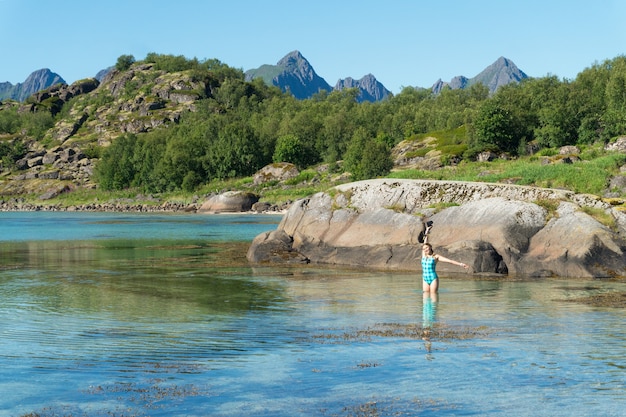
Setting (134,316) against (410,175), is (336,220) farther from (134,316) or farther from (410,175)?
(410,175)

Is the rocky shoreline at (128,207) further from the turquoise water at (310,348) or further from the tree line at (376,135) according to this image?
the turquoise water at (310,348)

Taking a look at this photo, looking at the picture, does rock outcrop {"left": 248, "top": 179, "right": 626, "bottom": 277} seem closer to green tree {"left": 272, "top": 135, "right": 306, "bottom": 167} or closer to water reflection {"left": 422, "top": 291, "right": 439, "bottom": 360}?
water reflection {"left": 422, "top": 291, "right": 439, "bottom": 360}

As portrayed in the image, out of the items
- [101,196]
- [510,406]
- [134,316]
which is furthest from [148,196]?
[510,406]

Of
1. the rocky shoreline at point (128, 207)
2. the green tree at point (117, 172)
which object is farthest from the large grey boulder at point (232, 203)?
the green tree at point (117, 172)

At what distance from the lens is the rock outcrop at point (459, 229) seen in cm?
2883

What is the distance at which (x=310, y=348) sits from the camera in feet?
49.8

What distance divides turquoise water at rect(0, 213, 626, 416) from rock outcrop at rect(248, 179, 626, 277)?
6.61ft

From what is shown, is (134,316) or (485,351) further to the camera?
(134,316)

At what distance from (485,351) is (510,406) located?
3854 millimetres

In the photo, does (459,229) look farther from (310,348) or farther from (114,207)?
(114,207)

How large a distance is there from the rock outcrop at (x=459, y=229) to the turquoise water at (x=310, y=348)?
2014 millimetres

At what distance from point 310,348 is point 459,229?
18308mm

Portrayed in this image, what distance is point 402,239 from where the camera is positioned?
3331 centimetres

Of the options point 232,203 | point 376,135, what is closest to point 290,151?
point 376,135
